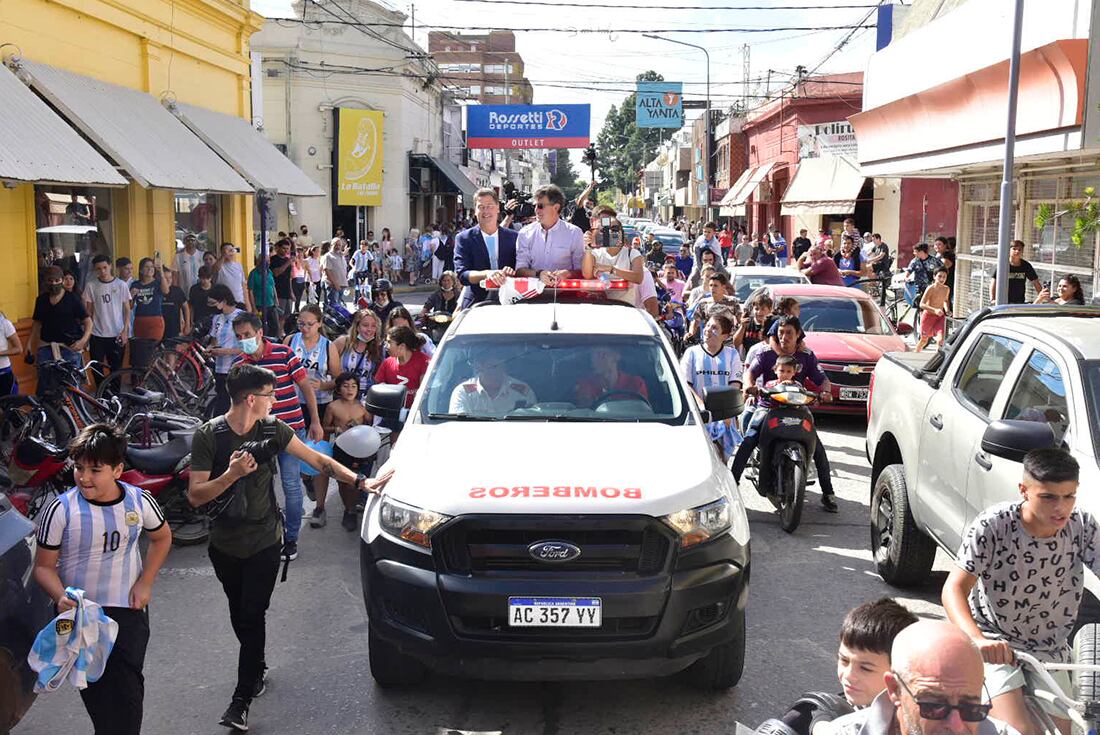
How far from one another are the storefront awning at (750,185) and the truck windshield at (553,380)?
40897 mm

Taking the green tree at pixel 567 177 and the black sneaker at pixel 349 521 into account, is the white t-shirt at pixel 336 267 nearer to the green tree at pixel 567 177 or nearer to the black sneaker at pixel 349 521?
the black sneaker at pixel 349 521

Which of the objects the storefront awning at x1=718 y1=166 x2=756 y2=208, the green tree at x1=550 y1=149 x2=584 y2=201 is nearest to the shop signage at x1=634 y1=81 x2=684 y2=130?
the storefront awning at x1=718 y1=166 x2=756 y2=208

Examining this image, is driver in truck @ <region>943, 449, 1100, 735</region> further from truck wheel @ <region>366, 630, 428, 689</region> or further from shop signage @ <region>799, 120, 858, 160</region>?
shop signage @ <region>799, 120, 858, 160</region>

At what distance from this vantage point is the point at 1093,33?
44.7 ft

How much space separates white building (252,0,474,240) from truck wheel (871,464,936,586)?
3109cm

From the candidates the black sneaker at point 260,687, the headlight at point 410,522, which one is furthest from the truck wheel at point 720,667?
the black sneaker at point 260,687

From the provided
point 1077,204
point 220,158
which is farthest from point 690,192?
point 1077,204

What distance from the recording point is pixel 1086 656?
155 inches

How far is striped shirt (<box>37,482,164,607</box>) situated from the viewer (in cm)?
427

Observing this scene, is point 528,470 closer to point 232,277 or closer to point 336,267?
point 232,277

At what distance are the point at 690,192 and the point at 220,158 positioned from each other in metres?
63.3

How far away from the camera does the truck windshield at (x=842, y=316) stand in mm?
14016

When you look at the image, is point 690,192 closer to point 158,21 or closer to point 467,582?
point 158,21

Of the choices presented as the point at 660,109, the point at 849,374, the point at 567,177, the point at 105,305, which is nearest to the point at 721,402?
the point at 849,374
